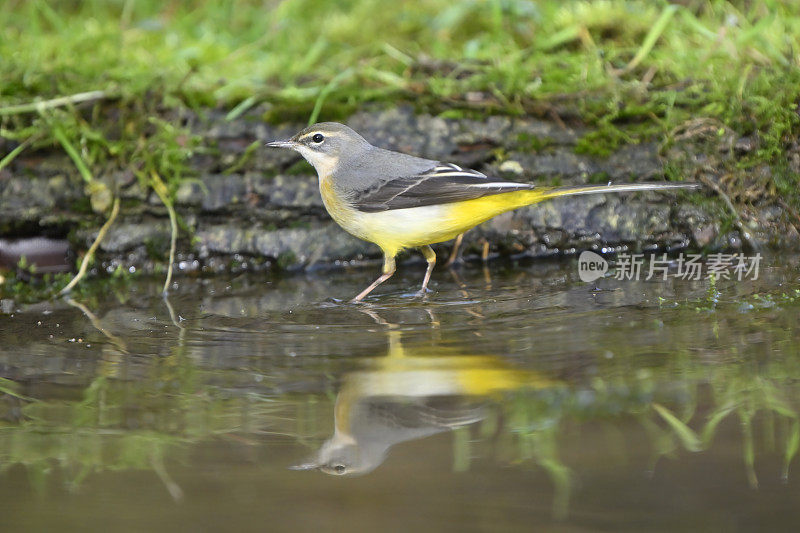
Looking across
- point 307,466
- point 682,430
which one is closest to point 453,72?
point 682,430

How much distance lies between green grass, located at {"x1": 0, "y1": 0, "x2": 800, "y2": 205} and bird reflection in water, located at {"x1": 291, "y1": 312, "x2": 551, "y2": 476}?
2.79m

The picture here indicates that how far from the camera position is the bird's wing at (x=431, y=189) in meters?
4.84

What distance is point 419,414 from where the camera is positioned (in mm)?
3002

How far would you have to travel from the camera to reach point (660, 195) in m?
5.80

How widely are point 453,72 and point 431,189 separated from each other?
185 cm

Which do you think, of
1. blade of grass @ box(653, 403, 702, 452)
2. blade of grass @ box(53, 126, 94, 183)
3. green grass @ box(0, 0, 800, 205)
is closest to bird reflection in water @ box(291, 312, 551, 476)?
blade of grass @ box(653, 403, 702, 452)

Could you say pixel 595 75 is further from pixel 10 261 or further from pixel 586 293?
pixel 10 261

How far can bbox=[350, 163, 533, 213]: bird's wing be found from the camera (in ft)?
15.9

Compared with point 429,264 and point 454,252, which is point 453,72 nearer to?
point 454,252

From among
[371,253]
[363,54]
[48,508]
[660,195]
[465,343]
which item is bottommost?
[48,508]

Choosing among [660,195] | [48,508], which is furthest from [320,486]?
[660,195]

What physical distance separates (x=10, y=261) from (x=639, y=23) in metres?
5.44

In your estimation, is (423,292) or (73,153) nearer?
(423,292)

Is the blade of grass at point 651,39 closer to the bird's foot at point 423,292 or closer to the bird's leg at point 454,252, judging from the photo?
the bird's leg at point 454,252
